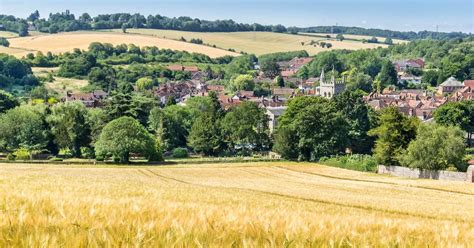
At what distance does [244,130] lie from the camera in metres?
101

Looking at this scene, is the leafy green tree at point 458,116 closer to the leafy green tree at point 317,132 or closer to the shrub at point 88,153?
the leafy green tree at point 317,132

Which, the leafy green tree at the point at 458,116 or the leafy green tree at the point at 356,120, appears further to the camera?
the leafy green tree at the point at 458,116

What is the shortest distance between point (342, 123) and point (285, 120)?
1153 centimetres

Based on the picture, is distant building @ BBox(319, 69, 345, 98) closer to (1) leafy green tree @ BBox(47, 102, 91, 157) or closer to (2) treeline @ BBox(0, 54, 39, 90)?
(2) treeline @ BBox(0, 54, 39, 90)

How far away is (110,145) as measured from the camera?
83.2 m

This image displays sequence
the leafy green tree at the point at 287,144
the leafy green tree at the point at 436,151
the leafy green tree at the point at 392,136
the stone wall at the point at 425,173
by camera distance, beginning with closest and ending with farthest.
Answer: the stone wall at the point at 425,173 < the leafy green tree at the point at 436,151 < the leafy green tree at the point at 392,136 < the leafy green tree at the point at 287,144

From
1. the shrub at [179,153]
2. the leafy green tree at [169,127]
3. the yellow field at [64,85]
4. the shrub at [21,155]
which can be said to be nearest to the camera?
the shrub at [21,155]

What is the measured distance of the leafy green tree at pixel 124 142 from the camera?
82.9m

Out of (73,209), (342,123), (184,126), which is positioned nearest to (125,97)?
(184,126)

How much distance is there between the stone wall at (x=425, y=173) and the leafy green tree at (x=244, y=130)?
30.0 metres

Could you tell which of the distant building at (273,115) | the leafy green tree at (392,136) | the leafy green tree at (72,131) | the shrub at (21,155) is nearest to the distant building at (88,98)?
the distant building at (273,115)

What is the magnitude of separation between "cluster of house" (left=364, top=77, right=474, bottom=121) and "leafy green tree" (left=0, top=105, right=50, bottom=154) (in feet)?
239

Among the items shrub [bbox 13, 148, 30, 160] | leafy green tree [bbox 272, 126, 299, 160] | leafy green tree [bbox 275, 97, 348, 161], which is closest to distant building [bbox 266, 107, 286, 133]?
leafy green tree [bbox 275, 97, 348, 161]

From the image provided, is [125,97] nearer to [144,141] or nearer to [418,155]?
[144,141]
